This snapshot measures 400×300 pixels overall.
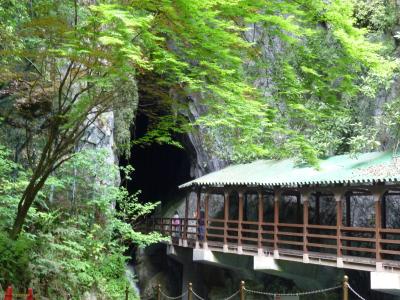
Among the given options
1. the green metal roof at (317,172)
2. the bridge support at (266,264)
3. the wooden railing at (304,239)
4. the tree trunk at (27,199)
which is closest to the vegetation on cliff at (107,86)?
the tree trunk at (27,199)

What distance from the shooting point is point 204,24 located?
6.76 metres

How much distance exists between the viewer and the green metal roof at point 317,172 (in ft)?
38.5

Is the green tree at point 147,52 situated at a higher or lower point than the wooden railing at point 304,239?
higher

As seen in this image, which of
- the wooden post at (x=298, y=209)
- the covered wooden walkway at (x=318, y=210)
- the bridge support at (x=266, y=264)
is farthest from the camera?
the wooden post at (x=298, y=209)

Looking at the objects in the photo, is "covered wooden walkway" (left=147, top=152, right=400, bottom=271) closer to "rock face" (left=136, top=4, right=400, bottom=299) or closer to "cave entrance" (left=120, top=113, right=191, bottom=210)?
"rock face" (left=136, top=4, right=400, bottom=299)

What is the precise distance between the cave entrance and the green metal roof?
6660 millimetres

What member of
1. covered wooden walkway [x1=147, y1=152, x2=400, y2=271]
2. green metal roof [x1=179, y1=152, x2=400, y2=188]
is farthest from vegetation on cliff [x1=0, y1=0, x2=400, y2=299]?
covered wooden walkway [x1=147, y1=152, x2=400, y2=271]

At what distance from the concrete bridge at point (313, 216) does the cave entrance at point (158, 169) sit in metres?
4.54

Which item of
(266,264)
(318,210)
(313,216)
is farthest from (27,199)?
(313,216)

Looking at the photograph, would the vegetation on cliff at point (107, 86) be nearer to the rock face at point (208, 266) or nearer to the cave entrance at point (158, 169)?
the rock face at point (208, 266)

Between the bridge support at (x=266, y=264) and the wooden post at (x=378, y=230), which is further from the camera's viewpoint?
the bridge support at (x=266, y=264)

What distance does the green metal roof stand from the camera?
11720 millimetres

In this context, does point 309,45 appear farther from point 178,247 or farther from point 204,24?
point 178,247

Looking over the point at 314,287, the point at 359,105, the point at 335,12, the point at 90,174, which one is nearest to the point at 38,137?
the point at 90,174
